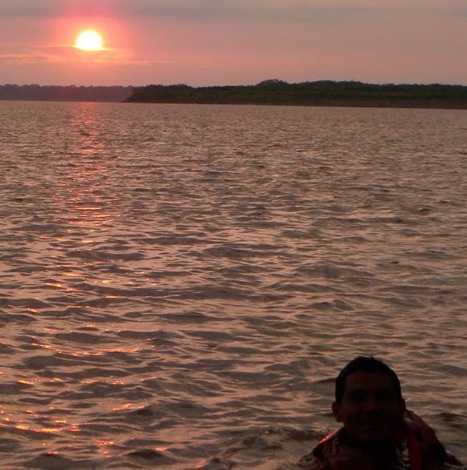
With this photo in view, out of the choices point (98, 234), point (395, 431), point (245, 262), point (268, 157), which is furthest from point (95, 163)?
point (395, 431)

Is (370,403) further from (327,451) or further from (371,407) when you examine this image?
(327,451)

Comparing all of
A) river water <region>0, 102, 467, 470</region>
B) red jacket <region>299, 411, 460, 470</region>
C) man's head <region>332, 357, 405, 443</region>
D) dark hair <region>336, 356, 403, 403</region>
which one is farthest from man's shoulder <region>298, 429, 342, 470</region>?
river water <region>0, 102, 467, 470</region>

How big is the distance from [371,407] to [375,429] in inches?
6.2

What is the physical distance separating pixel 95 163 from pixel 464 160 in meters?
15.9

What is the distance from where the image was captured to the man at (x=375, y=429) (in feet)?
19.2

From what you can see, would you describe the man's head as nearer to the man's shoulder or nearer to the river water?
the man's shoulder

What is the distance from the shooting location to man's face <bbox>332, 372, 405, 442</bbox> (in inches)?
230

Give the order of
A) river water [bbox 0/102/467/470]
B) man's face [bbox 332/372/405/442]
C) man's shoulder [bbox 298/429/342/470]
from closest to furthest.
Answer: man's face [bbox 332/372/405/442] < man's shoulder [bbox 298/429/342/470] < river water [bbox 0/102/467/470]

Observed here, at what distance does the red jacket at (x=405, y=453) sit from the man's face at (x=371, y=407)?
0.09 meters

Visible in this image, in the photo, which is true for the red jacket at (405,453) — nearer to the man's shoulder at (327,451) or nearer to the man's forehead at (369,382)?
the man's shoulder at (327,451)

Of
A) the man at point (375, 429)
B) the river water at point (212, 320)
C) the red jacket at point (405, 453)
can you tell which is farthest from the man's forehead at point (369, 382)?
the river water at point (212, 320)

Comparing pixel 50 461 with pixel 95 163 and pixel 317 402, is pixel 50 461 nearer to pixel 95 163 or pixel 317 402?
pixel 317 402

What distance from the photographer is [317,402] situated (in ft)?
28.8

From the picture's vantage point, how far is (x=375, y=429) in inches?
232
